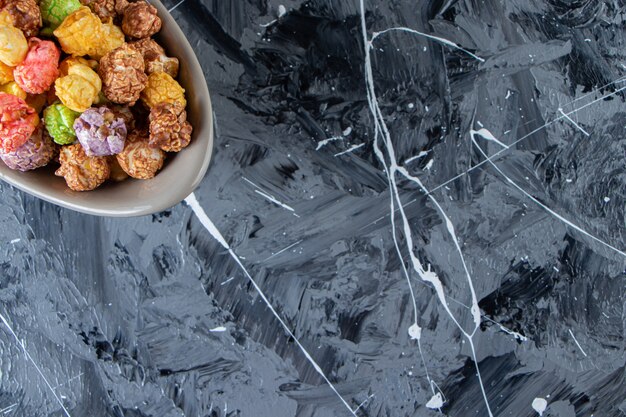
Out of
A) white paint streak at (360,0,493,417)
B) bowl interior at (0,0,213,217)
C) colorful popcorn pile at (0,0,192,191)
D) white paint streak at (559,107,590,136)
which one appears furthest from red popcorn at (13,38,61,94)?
white paint streak at (559,107,590,136)

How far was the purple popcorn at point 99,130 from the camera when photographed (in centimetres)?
65

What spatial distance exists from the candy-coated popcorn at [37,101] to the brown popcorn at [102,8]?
0.31ft

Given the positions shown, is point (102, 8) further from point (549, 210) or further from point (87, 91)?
point (549, 210)

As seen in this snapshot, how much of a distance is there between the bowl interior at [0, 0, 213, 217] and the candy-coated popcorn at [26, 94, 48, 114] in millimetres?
70

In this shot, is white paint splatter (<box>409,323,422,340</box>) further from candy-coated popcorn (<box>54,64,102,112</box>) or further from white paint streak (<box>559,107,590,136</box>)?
candy-coated popcorn (<box>54,64,102,112</box>)

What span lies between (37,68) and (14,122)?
0.05 meters

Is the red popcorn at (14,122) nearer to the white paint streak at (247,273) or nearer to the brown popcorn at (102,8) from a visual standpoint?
A: the brown popcorn at (102,8)

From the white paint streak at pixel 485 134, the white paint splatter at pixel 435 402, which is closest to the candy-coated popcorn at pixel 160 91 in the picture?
the white paint streak at pixel 485 134

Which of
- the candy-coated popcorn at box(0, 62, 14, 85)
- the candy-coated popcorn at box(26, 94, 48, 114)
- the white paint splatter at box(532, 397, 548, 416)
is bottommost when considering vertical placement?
the white paint splatter at box(532, 397, 548, 416)

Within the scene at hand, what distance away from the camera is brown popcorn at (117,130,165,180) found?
69cm

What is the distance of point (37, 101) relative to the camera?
2.25 ft

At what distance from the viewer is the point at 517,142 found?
35.2 inches

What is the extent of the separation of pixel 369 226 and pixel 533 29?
32cm

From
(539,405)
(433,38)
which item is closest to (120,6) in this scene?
(433,38)
